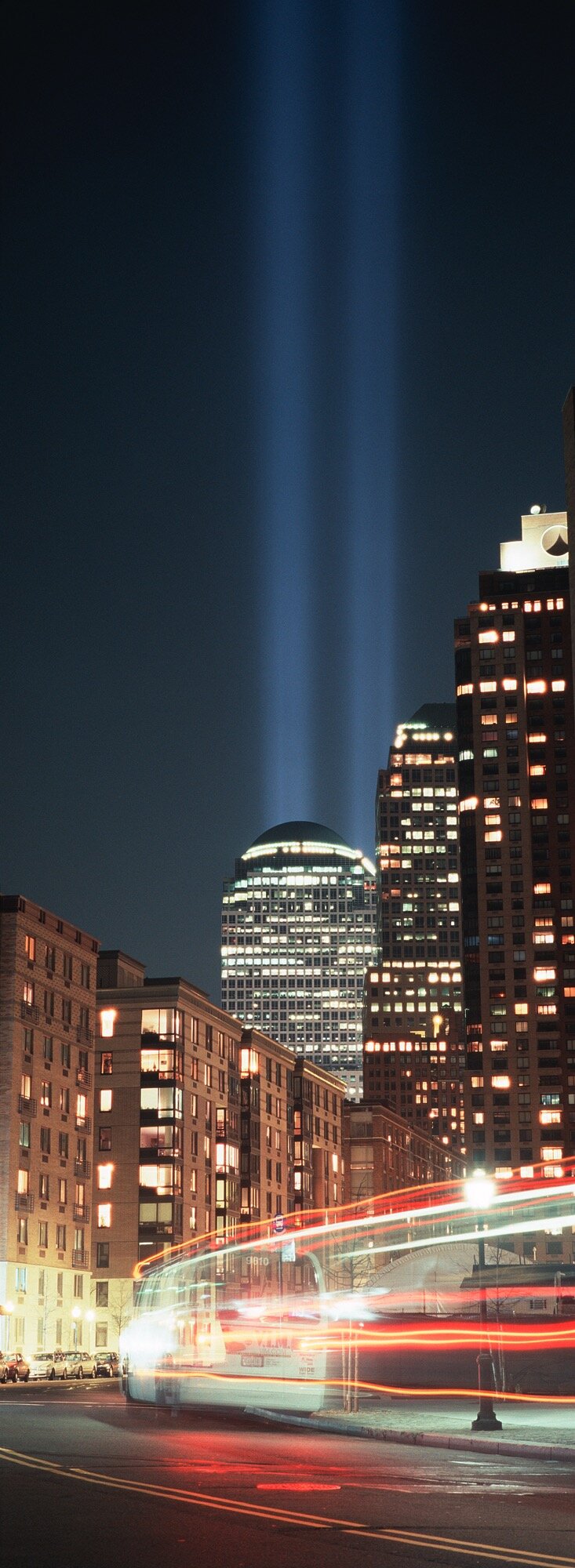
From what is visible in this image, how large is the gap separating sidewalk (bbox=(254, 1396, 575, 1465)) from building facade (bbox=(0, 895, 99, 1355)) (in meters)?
43.0

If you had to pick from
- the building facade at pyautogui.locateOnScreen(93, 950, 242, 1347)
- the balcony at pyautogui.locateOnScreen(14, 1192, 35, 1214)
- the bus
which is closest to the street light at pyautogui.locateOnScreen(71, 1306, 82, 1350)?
the building facade at pyautogui.locateOnScreen(93, 950, 242, 1347)

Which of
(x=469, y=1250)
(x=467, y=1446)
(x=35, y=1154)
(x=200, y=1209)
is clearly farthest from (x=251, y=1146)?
(x=467, y=1446)

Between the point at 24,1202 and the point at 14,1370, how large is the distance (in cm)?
1705

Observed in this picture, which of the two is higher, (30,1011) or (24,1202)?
(30,1011)

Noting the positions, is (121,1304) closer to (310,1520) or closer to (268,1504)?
(268,1504)

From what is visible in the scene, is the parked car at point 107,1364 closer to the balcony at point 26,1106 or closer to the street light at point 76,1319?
the street light at point 76,1319

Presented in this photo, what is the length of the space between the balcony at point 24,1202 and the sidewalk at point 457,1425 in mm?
43031

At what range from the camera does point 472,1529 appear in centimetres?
1595

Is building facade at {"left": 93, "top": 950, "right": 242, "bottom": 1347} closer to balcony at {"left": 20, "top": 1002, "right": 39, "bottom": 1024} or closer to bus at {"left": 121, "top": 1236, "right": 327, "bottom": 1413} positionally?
balcony at {"left": 20, "top": 1002, "right": 39, "bottom": 1024}

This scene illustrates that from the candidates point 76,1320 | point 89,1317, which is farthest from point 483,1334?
point 89,1317

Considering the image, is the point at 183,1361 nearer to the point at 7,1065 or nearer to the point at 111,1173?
the point at 7,1065

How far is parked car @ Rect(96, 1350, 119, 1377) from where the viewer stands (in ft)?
246

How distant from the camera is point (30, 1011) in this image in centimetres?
8562

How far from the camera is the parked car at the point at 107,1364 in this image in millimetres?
74938
